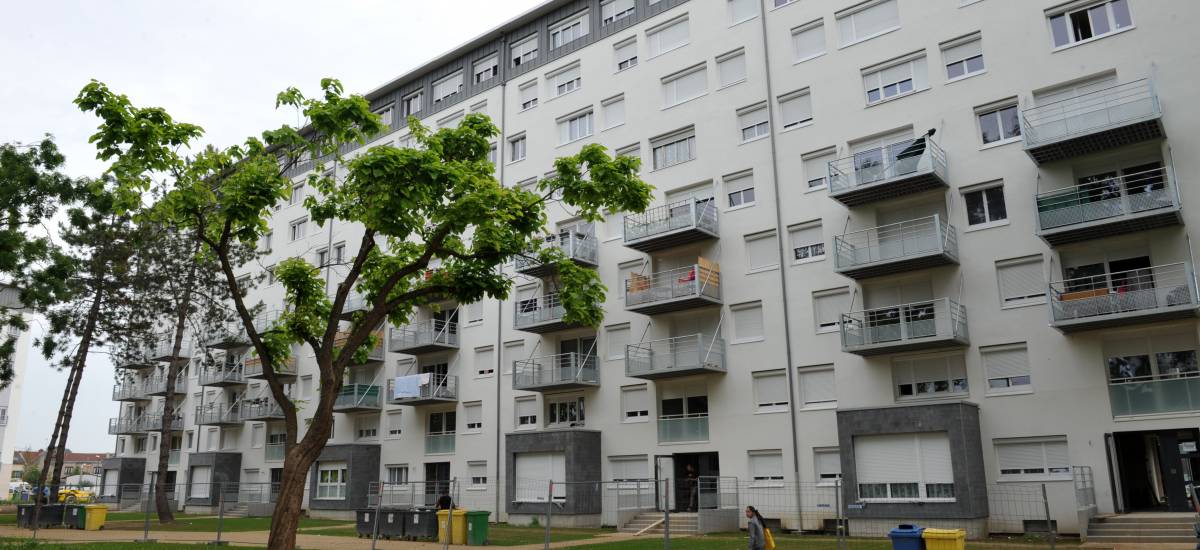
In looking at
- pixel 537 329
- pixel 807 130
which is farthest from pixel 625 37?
pixel 537 329

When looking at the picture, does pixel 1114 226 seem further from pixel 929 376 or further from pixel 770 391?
pixel 770 391

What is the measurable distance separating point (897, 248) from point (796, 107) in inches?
262

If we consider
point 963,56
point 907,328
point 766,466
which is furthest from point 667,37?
point 766,466

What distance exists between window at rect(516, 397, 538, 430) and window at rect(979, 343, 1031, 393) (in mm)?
16268

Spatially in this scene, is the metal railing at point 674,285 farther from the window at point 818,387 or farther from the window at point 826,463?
the window at point 826,463

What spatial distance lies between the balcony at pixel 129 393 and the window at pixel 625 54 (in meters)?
39.2

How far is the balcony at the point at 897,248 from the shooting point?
77.5 ft

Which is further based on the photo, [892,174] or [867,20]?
[867,20]

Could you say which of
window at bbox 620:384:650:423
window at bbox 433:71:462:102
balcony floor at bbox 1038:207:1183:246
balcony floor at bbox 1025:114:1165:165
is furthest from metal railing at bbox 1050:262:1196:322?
window at bbox 433:71:462:102

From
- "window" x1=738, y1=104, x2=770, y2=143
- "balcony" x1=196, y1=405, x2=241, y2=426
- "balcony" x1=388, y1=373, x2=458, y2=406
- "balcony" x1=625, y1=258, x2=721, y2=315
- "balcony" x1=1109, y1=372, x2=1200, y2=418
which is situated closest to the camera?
"balcony" x1=1109, y1=372, x2=1200, y2=418

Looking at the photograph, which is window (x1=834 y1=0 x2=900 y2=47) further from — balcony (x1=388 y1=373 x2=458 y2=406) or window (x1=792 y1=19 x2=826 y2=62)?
balcony (x1=388 y1=373 x2=458 y2=406)

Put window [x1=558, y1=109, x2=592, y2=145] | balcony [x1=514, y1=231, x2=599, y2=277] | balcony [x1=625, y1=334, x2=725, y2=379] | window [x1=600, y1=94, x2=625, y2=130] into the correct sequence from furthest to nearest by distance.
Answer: window [x1=558, y1=109, x2=592, y2=145] → window [x1=600, y1=94, x2=625, y2=130] → balcony [x1=514, y1=231, x2=599, y2=277] → balcony [x1=625, y1=334, x2=725, y2=379]

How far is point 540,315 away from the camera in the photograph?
1264 inches

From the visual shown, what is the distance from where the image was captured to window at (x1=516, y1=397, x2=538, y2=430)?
109ft
